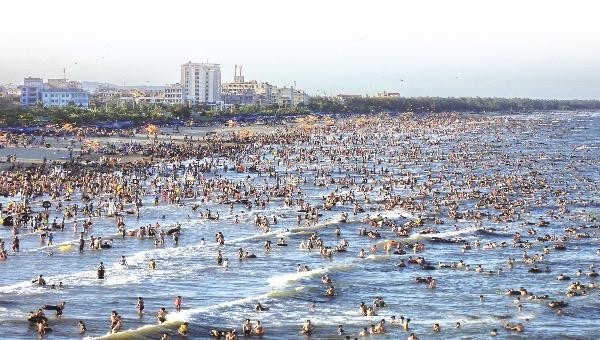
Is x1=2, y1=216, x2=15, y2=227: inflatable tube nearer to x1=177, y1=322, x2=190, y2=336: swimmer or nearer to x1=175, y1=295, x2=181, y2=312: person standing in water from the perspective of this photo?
x1=175, y1=295, x2=181, y2=312: person standing in water

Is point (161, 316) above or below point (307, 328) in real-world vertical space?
above

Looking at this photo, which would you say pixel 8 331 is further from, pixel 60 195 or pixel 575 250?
pixel 60 195

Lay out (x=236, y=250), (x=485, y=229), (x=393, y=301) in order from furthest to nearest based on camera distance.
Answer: (x=485, y=229) < (x=236, y=250) < (x=393, y=301)

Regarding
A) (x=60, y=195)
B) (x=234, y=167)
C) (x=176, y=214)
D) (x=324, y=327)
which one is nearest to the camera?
(x=324, y=327)

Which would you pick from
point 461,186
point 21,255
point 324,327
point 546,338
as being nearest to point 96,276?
point 21,255

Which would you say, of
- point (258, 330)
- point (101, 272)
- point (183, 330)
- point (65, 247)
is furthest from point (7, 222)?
point (258, 330)

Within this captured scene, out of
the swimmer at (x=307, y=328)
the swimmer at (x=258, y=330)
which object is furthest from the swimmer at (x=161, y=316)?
the swimmer at (x=307, y=328)

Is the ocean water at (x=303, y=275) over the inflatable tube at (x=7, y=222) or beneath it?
beneath

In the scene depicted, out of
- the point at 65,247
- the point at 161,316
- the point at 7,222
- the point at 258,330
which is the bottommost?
the point at 258,330

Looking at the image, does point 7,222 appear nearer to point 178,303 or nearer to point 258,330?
point 178,303

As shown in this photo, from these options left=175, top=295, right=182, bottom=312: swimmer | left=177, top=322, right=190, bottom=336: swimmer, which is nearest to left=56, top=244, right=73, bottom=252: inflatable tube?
left=175, top=295, right=182, bottom=312: swimmer

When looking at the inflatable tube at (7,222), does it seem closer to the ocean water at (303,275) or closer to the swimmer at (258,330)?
the ocean water at (303,275)
